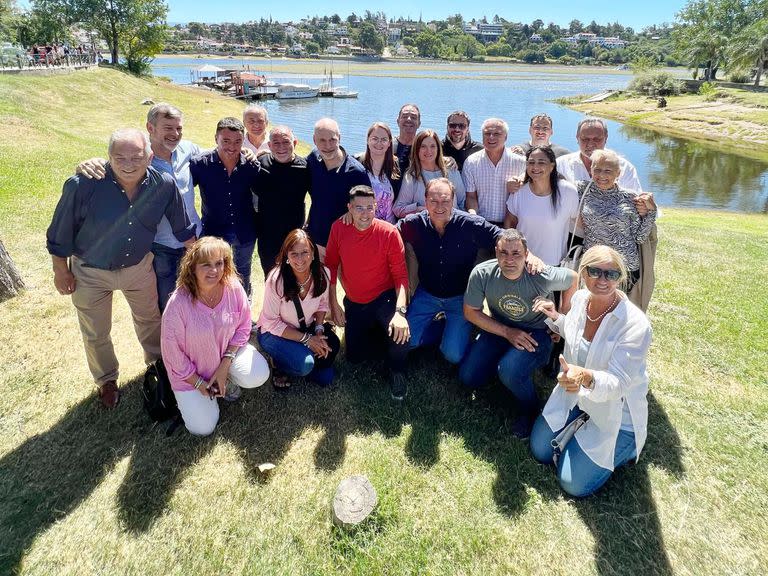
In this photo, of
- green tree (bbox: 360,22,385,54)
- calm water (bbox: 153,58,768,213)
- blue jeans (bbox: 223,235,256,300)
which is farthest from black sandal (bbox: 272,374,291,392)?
green tree (bbox: 360,22,385,54)

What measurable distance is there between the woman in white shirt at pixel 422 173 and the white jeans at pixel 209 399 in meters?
2.24

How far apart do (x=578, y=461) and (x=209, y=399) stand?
2.92 metres

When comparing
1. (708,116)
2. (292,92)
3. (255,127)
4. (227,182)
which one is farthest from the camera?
(292,92)

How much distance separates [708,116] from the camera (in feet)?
124

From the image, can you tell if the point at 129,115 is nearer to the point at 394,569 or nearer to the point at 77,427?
the point at 77,427

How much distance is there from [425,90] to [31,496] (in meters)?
70.5

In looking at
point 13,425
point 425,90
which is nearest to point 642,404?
point 13,425

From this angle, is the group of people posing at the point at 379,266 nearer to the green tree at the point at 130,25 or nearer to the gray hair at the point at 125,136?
the gray hair at the point at 125,136

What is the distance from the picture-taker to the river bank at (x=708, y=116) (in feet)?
101

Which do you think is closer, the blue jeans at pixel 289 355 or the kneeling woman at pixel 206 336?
the kneeling woman at pixel 206 336

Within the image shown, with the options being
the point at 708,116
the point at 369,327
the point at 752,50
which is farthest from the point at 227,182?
the point at 752,50

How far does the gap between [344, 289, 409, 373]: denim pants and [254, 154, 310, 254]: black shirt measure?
1073mm

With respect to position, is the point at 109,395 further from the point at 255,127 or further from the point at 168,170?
the point at 255,127

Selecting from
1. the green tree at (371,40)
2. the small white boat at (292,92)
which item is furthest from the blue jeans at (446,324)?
the green tree at (371,40)
